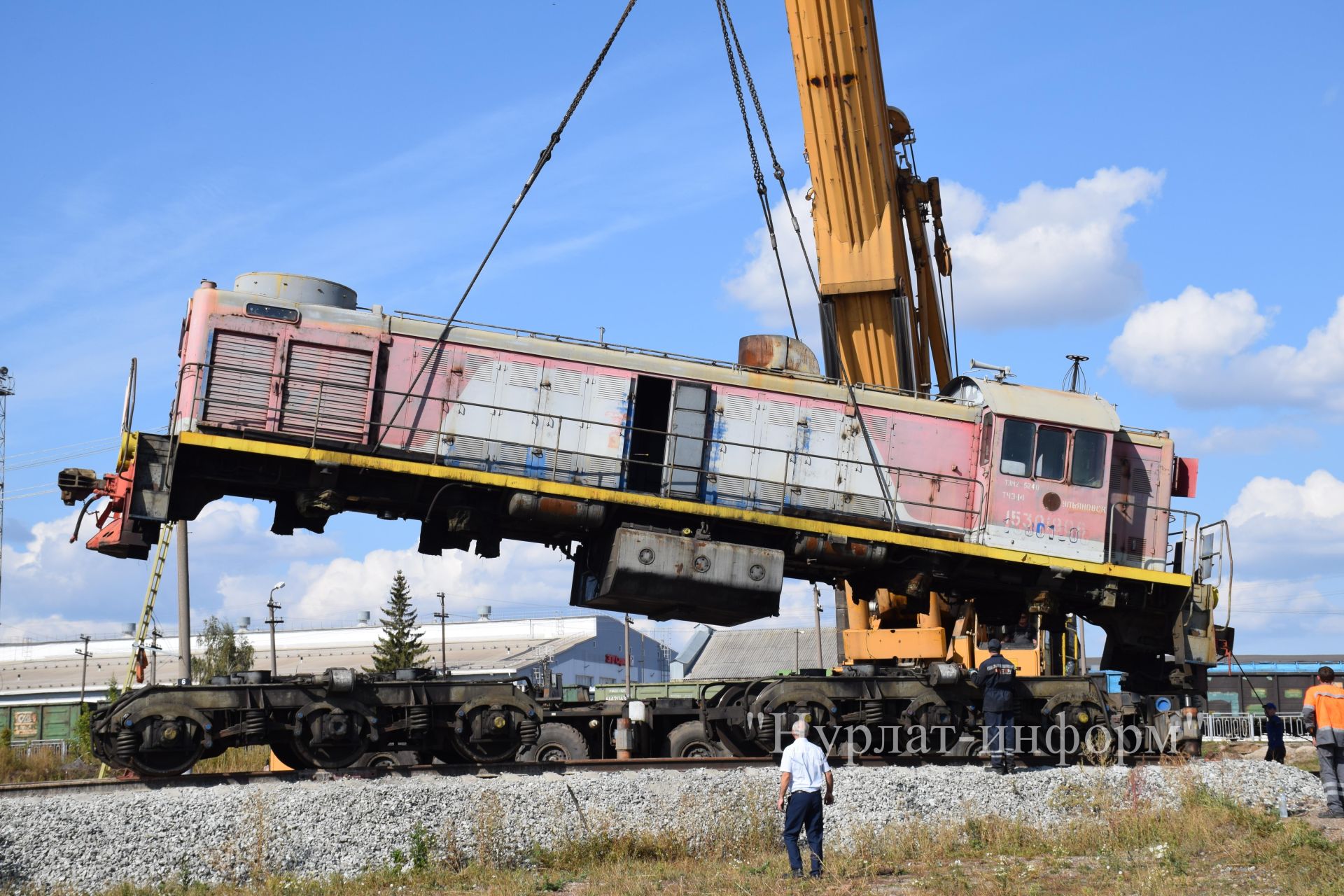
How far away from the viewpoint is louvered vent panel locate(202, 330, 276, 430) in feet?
46.6

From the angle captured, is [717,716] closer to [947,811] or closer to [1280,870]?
[947,811]

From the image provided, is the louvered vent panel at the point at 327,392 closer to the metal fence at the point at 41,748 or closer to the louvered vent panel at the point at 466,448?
the louvered vent panel at the point at 466,448

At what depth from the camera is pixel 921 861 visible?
12.0 m

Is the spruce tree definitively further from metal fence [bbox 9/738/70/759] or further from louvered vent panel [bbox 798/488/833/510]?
louvered vent panel [bbox 798/488/833/510]

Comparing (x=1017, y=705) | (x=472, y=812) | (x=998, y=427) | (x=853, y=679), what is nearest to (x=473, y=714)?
(x=472, y=812)

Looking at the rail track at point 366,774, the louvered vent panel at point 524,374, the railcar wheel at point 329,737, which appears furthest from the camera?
the louvered vent panel at point 524,374

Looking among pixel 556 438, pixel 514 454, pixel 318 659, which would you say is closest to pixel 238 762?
pixel 514 454

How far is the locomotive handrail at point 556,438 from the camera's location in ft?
46.8

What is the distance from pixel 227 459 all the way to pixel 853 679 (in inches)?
305

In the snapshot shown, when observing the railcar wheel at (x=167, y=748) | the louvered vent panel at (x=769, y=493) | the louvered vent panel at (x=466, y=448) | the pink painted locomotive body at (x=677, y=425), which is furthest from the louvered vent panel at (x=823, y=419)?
the railcar wheel at (x=167, y=748)

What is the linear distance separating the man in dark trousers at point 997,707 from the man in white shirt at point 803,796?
3.66 m

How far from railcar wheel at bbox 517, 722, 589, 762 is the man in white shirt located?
5871mm

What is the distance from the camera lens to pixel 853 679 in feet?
49.0

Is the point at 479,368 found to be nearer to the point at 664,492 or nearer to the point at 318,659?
the point at 664,492
